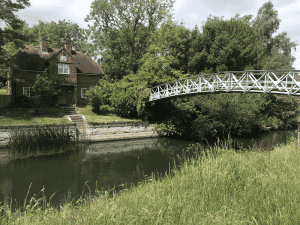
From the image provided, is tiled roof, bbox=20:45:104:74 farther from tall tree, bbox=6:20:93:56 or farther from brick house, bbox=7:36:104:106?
tall tree, bbox=6:20:93:56

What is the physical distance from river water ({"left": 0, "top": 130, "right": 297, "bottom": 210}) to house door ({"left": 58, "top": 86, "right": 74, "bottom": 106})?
1397cm

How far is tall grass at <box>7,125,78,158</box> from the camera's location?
12.5 meters

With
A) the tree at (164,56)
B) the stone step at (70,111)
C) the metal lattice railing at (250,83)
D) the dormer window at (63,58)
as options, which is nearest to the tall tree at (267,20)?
the tree at (164,56)

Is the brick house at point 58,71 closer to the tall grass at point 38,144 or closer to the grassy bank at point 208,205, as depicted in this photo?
the tall grass at point 38,144

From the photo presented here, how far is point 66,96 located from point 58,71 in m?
3.38

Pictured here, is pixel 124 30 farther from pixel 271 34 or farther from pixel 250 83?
pixel 271 34

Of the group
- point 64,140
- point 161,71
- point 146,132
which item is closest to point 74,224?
point 64,140

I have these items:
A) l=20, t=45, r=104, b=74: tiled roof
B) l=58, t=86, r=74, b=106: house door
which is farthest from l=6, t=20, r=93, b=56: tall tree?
l=58, t=86, r=74, b=106: house door

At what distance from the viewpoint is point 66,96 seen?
89.1 feet

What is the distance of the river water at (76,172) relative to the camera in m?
7.96

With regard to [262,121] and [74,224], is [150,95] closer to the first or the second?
[262,121]

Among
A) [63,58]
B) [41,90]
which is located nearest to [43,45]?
[63,58]

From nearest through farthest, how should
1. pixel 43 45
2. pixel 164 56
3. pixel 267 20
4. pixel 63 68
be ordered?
pixel 164 56 → pixel 63 68 → pixel 43 45 → pixel 267 20

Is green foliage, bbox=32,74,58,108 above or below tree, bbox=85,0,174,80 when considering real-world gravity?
below
